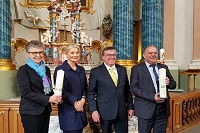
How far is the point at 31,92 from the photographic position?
110 inches

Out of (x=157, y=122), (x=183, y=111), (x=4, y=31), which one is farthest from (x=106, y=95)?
(x=4, y=31)

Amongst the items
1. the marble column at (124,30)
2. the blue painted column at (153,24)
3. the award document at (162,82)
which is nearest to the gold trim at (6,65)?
the marble column at (124,30)

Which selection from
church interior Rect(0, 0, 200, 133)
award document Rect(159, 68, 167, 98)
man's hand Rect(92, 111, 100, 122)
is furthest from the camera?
church interior Rect(0, 0, 200, 133)

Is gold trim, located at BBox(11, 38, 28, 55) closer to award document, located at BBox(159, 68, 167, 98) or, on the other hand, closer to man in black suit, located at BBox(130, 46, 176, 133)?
man in black suit, located at BBox(130, 46, 176, 133)

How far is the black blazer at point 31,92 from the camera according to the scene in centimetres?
279

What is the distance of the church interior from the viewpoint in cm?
587

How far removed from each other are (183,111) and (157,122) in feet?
7.34

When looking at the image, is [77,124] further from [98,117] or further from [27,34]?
[27,34]

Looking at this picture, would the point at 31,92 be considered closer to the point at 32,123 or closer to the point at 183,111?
the point at 32,123

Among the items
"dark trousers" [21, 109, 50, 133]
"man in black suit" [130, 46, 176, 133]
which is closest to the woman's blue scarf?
"dark trousers" [21, 109, 50, 133]

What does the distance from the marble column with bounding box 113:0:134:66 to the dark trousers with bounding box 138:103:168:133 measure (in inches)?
145

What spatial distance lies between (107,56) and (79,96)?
56 centimetres

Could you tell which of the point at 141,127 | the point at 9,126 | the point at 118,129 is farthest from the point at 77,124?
the point at 9,126

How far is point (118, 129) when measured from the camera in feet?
11.3
